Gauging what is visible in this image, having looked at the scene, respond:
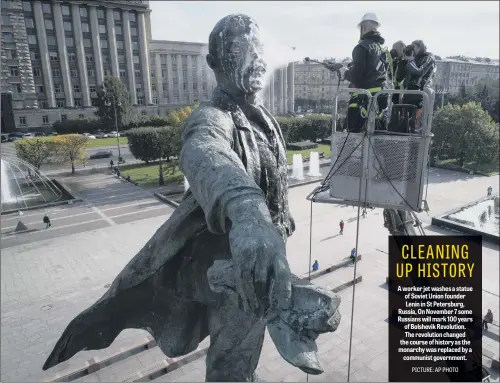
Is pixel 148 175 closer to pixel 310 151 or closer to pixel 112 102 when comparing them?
pixel 310 151

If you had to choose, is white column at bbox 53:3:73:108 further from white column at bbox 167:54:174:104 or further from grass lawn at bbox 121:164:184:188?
grass lawn at bbox 121:164:184:188

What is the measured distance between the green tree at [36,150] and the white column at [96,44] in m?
26.4

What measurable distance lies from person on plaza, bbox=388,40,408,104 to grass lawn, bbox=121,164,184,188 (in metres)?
23.1

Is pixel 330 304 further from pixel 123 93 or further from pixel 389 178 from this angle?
pixel 123 93

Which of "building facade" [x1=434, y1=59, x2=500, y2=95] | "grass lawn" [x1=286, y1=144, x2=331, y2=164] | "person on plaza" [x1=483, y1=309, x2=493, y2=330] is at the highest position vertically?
"building facade" [x1=434, y1=59, x2=500, y2=95]

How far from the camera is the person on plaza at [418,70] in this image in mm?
7249

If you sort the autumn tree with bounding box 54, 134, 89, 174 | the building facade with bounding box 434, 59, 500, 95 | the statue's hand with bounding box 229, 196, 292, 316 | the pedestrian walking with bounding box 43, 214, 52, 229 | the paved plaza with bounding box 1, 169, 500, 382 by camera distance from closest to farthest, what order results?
the statue's hand with bounding box 229, 196, 292, 316 → the paved plaza with bounding box 1, 169, 500, 382 → the pedestrian walking with bounding box 43, 214, 52, 229 → the autumn tree with bounding box 54, 134, 89, 174 → the building facade with bounding box 434, 59, 500, 95

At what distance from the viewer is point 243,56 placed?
260cm

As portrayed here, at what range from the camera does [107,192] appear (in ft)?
88.7

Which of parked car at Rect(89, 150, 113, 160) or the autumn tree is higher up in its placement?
the autumn tree

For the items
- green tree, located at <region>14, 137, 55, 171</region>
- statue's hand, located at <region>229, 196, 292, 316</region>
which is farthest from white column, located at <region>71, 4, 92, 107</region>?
statue's hand, located at <region>229, 196, 292, 316</region>

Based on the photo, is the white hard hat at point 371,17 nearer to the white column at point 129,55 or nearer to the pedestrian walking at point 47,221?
the pedestrian walking at point 47,221

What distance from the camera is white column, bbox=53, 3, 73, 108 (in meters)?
46.7

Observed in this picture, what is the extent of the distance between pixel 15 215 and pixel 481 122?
33.5 meters
